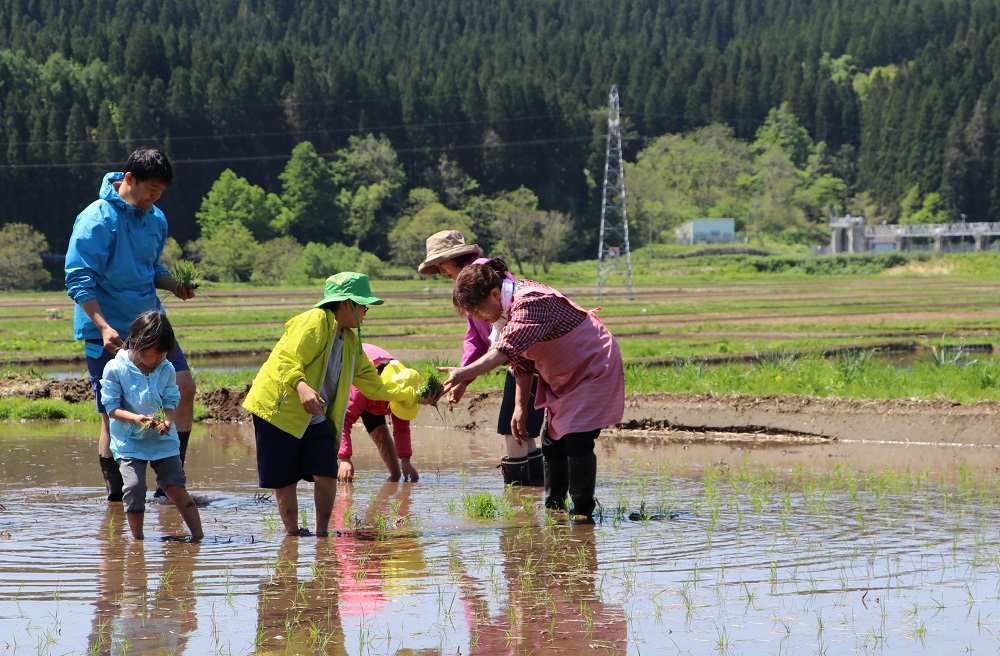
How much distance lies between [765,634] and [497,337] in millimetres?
2802

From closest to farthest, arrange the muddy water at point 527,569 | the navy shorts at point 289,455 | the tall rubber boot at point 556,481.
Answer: the muddy water at point 527,569
the navy shorts at point 289,455
the tall rubber boot at point 556,481

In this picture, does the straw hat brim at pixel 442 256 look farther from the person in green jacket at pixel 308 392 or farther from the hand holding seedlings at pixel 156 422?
the hand holding seedlings at pixel 156 422

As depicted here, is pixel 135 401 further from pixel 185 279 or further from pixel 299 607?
pixel 299 607

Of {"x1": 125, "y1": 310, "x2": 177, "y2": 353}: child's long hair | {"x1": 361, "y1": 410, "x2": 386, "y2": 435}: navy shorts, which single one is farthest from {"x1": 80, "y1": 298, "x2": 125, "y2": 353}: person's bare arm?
{"x1": 361, "y1": 410, "x2": 386, "y2": 435}: navy shorts

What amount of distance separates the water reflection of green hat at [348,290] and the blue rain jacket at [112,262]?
4.06 ft

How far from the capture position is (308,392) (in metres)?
6.10

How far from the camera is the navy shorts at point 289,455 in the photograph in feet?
20.9

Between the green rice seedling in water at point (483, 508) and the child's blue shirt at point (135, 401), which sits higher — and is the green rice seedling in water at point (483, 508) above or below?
below

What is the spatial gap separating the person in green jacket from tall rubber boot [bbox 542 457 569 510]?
1.32 m

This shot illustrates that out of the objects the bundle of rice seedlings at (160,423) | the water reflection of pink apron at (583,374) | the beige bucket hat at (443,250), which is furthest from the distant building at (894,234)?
the bundle of rice seedlings at (160,423)

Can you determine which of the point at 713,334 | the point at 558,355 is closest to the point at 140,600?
the point at 558,355

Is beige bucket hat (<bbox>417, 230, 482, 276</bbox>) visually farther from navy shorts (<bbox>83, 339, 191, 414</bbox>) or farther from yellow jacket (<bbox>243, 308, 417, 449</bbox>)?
navy shorts (<bbox>83, 339, 191, 414</bbox>)

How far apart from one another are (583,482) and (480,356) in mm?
1117

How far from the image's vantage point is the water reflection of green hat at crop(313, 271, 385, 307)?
6336mm
